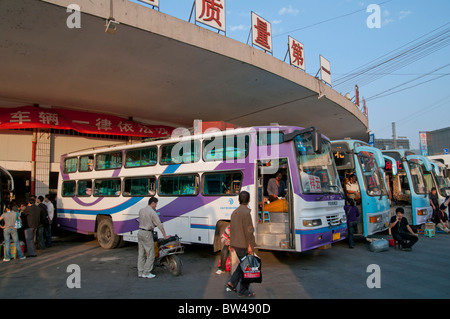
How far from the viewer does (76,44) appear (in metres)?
8.93

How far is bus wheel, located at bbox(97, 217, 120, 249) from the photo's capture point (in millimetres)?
10281

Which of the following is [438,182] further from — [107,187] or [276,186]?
[107,187]

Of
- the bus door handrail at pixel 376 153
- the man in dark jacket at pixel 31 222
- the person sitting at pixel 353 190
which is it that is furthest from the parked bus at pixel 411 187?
the man in dark jacket at pixel 31 222

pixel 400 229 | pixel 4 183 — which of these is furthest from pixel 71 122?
pixel 400 229

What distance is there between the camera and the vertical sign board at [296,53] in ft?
44.9

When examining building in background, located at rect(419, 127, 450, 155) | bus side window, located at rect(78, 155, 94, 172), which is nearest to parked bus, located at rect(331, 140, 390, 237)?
bus side window, located at rect(78, 155, 94, 172)

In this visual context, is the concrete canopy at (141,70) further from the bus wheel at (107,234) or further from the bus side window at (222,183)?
the bus wheel at (107,234)

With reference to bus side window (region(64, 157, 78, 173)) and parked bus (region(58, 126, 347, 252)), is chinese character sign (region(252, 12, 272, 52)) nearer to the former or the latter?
parked bus (region(58, 126, 347, 252))

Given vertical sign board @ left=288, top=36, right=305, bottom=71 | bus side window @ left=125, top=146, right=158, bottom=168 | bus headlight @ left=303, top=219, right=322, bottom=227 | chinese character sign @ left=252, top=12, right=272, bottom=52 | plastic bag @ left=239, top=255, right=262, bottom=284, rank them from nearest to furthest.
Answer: plastic bag @ left=239, top=255, right=262, bottom=284 → bus headlight @ left=303, top=219, right=322, bottom=227 → bus side window @ left=125, top=146, right=158, bottom=168 → chinese character sign @ left=252, top=12, right=272, bottom=52 → vertical sign board @ left=288, top=36, right=305, bottom=71

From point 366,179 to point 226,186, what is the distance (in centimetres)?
465

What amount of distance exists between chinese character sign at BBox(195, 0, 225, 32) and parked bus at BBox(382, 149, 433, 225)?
25.6 feet

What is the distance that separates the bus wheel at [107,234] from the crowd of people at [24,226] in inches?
67.4

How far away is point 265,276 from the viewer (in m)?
6.67
